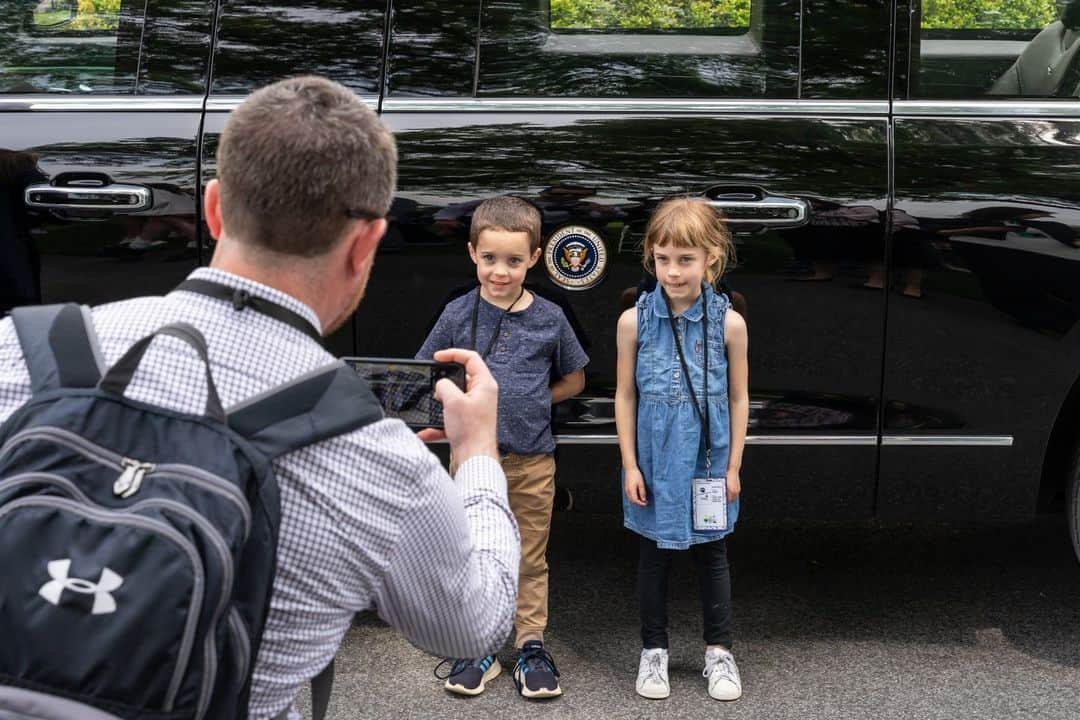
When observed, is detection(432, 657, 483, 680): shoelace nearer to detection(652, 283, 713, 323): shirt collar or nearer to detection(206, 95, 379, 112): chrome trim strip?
detection(652, 283, 713, 323): shirt collar

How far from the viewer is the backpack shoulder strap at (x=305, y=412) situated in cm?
119

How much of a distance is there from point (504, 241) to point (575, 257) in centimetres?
21

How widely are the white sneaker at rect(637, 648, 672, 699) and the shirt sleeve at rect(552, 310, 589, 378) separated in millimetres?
754

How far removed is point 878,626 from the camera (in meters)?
3.67

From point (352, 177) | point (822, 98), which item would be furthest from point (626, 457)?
point (352, 177)

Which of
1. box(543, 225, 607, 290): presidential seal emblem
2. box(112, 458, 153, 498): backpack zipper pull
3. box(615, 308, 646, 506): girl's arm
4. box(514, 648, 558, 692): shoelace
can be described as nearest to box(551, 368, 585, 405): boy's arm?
box(615, 308, 646, 506): girl's arm

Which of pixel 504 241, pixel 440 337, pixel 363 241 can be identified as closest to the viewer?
pixel 363 241

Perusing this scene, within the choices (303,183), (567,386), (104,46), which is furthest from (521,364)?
(303,183)

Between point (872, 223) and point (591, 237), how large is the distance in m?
0.69

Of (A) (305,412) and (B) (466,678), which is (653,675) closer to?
(B) (466,678)

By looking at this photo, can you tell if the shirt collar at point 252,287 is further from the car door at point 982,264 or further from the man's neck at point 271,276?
the car door at point 982,264

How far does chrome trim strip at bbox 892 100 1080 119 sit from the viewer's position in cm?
331

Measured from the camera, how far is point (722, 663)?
3.30 m

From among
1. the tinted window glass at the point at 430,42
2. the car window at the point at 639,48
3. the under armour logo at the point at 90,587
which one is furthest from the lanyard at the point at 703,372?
the under armour logo at the point at 90,587
